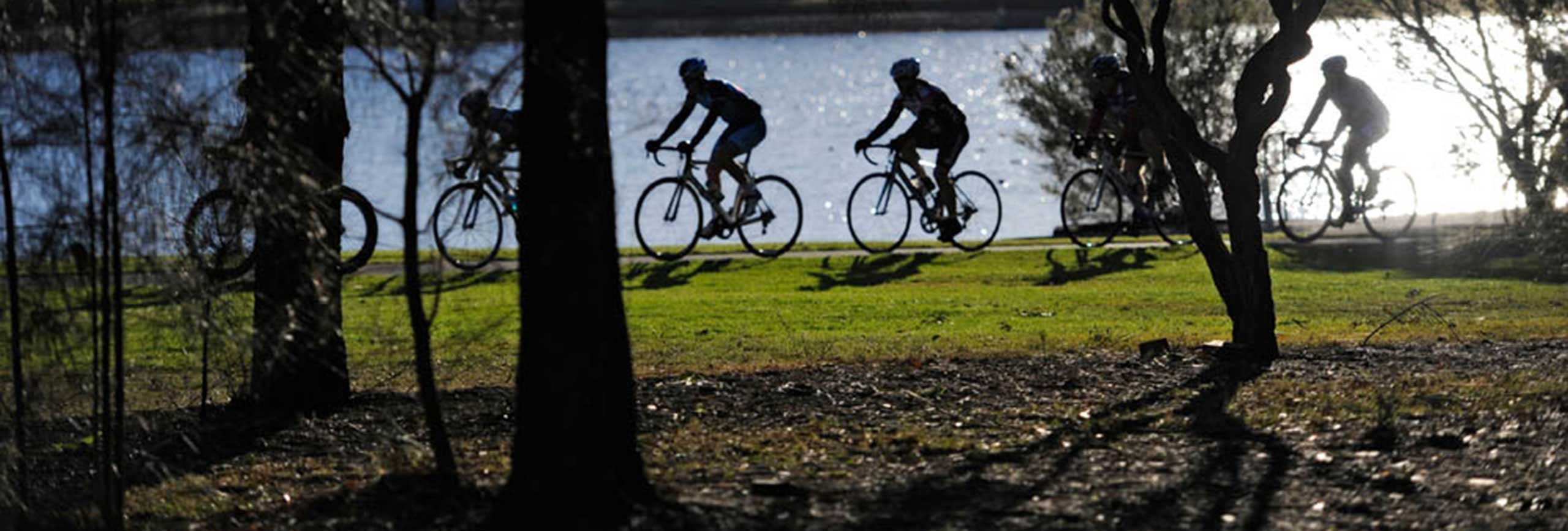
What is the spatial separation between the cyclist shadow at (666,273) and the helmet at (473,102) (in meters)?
8.86

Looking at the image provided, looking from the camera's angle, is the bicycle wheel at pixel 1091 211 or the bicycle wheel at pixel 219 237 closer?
the bicycle wheel at pixel 219 237

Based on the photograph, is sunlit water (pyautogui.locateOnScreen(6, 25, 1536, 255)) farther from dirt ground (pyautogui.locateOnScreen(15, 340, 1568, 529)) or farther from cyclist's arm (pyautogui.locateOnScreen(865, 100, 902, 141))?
cyclist's arm (pyautogui.locateOnScreen(865, 100, 902, 141))

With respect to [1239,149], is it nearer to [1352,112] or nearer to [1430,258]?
[1352,112]

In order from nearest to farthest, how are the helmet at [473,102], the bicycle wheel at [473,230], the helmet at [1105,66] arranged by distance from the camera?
the helmet at [473,102] < the bicycle wheel at [473,230] < the helmet at [1105,66]

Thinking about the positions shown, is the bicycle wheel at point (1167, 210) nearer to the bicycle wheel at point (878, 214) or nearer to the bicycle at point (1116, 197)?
the bicycle at point (1116, 197)

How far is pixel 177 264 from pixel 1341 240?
12668 mm

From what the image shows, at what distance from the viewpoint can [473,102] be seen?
223 inches

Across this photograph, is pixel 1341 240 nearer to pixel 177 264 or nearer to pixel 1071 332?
pixel 1071 332

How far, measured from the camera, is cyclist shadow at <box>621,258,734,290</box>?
1488cm

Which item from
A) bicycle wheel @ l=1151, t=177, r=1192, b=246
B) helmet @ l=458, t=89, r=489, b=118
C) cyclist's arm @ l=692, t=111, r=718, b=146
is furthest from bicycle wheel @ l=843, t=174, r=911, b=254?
helmet @ l=458, t=89, r=489, b=118

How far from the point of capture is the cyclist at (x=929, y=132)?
606 inches

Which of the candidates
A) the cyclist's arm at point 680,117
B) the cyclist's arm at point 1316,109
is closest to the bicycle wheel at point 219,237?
the cyclist's arm at point 680,117

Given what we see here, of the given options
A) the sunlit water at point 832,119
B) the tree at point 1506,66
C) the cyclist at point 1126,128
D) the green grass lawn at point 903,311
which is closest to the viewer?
the sunlit water at point 832,119

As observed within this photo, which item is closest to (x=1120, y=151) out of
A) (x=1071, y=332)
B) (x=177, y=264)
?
(x=1071, y=332)
